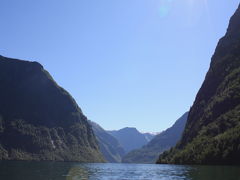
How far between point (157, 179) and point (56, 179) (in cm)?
2320

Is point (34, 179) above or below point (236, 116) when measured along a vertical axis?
below

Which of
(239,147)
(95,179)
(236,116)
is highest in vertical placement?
(236,116)

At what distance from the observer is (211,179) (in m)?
67.8

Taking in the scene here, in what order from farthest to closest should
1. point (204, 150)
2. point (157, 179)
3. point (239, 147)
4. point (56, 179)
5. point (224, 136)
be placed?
point (204, 150)
point (224, 136)
point (239, 147)
point (157, 179)
point (56, 179)

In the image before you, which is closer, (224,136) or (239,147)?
(239,147)

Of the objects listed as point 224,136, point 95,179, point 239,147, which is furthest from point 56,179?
point 224,136

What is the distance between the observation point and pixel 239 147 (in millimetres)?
147250

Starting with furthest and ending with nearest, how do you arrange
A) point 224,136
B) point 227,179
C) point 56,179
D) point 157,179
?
point 224,136 → point 157,179 → point 56,179 → point 227,179

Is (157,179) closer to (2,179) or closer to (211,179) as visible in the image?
(211,179)

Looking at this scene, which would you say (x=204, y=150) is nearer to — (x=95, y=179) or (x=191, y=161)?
(x=191, y=161)

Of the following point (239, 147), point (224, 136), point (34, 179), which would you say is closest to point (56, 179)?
point (34, 179)

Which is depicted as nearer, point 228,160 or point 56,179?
point 56,179

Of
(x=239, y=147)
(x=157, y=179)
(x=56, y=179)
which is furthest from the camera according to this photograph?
(x=239, y=147)

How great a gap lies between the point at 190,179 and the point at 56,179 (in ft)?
94.3
